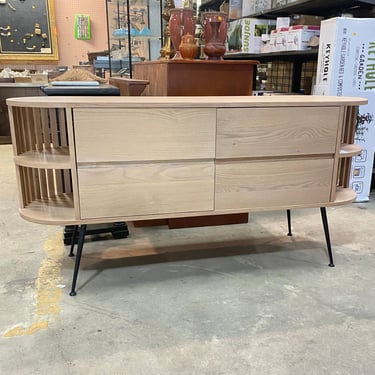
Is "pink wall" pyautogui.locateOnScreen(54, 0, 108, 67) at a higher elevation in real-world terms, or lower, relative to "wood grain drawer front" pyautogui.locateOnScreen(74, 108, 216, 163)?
higher

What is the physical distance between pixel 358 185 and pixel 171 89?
1.70 meters

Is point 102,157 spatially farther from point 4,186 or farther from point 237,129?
point 4,186

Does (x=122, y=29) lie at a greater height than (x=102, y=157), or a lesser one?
greater

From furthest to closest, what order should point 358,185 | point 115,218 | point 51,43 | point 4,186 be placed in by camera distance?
point 51,43, point 4,186, point 358,185, point 115,218

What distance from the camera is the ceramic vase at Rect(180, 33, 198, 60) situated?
7.45 feet

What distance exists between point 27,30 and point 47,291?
628 centimetres

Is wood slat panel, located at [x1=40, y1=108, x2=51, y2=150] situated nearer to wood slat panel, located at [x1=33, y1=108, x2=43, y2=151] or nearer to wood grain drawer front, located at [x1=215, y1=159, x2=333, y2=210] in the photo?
wood slat panel, located at [x1=33, y1=108, x2=43, y2=151]

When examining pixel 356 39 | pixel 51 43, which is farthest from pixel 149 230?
pixel 51 43

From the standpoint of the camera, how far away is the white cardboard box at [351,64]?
2779 mm

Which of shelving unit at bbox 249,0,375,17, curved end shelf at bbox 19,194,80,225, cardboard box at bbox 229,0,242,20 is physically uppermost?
cardboard box at bbox 229,0,242,20

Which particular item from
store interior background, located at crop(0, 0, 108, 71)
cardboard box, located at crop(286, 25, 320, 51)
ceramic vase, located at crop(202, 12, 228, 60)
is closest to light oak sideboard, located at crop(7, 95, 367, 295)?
ceramic vase, located at crop(202, 12, 228, 60)

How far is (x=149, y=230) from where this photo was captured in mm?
2617

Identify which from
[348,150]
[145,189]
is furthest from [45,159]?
[348,150]

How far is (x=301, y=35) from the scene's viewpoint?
3.05m
